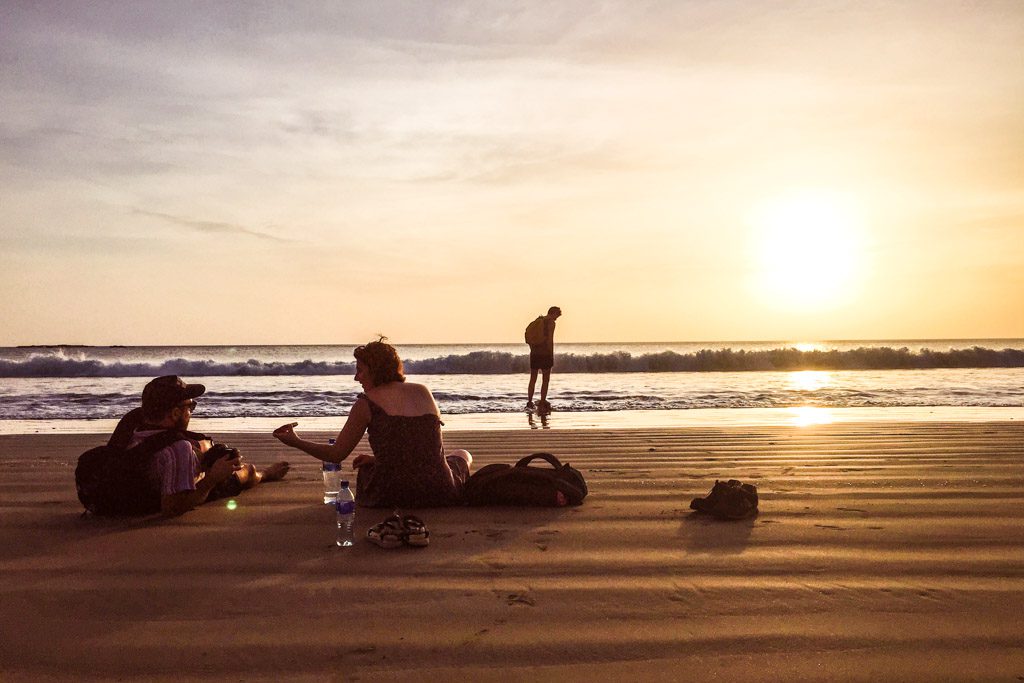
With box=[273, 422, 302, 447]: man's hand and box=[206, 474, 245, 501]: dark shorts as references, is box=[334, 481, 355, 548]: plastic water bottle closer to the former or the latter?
box=[273, 422, 302, 447]: man's hand

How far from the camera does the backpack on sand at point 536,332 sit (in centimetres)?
1662

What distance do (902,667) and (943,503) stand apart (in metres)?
3.06

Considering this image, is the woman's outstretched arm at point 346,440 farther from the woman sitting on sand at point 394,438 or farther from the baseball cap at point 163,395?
the baseball cap at point 163,395

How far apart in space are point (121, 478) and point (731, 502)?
3.95m

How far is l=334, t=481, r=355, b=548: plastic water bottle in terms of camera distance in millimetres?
4547

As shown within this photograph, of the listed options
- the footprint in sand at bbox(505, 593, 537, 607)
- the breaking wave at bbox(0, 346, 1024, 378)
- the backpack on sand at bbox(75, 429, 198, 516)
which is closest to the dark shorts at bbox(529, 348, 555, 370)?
the backpack on sand at bbox(75, 429, 198, 516)

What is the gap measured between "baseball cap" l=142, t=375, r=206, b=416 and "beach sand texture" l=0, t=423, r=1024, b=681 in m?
0.73

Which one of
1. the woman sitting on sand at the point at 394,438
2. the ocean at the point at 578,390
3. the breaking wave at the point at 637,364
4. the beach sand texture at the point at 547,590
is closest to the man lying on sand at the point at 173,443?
the beach sand texture at the point at 547,590

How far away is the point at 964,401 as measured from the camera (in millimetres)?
16297

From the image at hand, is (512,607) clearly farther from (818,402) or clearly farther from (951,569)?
(818,402)

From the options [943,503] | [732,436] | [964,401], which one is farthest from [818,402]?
[943,503]

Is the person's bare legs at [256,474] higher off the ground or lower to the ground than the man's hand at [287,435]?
lower

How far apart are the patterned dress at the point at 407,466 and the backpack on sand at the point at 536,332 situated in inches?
429

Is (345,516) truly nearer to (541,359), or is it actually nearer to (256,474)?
(256,474)
